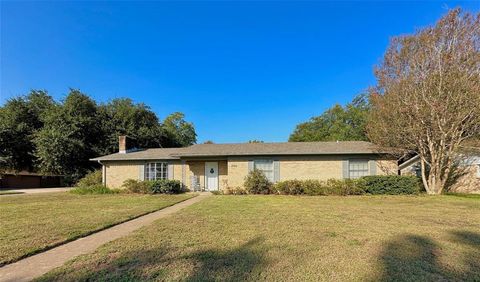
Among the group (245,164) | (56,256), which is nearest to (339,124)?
(245,164)

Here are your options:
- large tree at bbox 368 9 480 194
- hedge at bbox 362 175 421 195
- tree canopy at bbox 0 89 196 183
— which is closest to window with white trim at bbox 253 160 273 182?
hedge at bbox 362 175 421 195

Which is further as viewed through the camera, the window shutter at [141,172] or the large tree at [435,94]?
the window shutter at [141,172]

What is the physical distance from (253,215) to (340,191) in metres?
8.24

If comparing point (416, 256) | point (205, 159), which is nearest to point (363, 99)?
point (205, 159)

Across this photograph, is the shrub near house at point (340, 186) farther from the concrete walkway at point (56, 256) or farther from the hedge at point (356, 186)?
the concrete walkway at point (56, 256)

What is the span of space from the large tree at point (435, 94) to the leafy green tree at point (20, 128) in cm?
2994

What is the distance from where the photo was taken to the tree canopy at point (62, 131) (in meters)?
24.0

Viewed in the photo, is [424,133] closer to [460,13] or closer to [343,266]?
[460,13]

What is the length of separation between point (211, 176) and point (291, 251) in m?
13.8

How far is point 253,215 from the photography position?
8617 millimetres

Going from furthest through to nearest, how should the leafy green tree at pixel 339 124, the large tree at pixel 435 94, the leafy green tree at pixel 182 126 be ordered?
the leafy green tree at pixel 182 126 < the leafy green tree at pixel 339 124 < the large tree at pixel 435 94

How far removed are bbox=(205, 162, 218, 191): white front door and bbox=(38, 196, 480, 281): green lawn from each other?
10287 mm

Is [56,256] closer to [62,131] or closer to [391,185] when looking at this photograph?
[391,185]

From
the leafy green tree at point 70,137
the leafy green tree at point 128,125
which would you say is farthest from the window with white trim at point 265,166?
the leafy green tree at point 70,137
